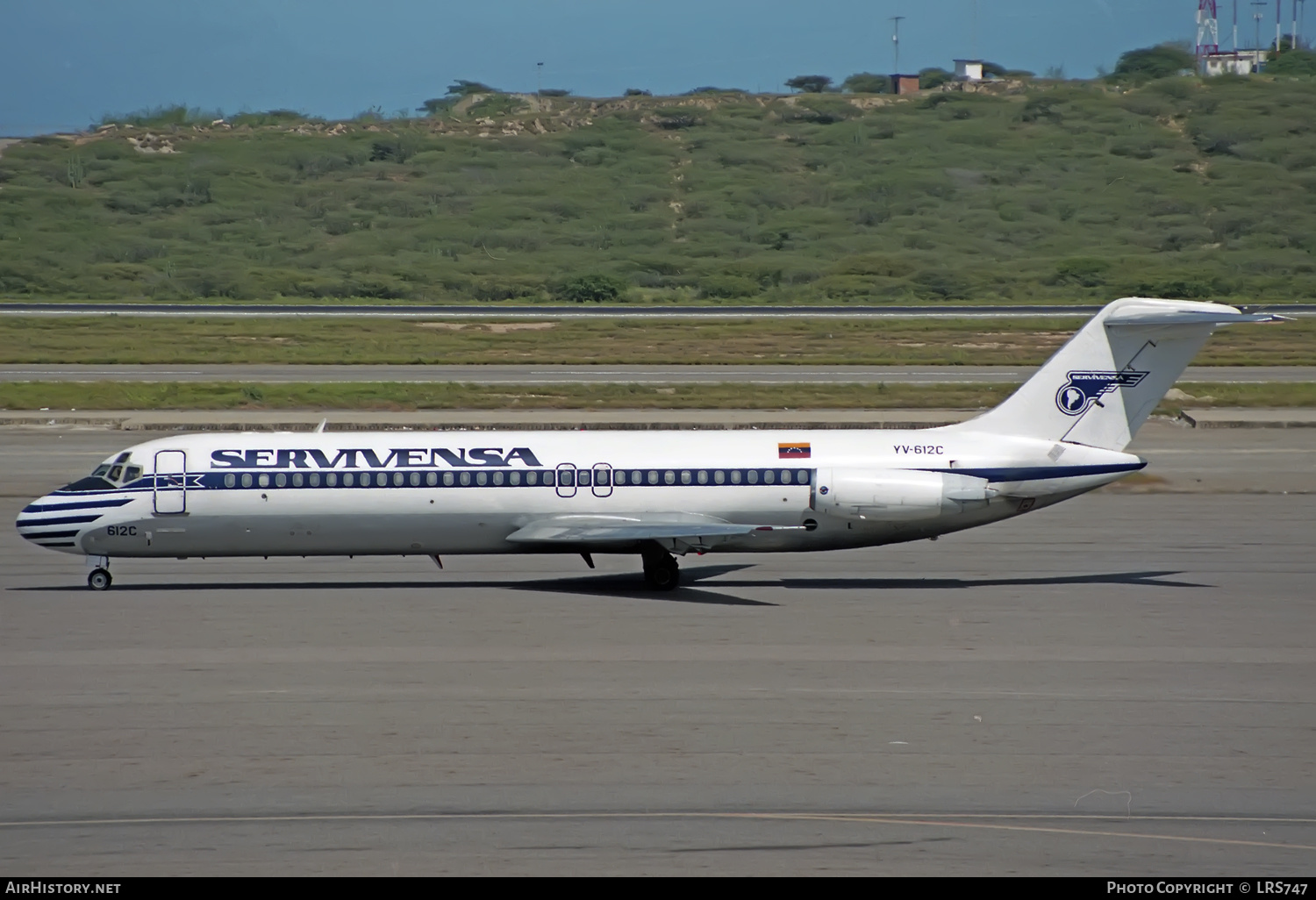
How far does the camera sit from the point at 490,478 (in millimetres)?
24656

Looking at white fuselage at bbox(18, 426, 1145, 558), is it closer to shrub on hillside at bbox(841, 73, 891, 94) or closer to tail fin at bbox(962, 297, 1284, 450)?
tail fin at bbox(962, 297, 1284, 450)

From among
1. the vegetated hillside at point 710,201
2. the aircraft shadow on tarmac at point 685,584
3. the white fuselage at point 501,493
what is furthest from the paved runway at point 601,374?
the vegetated hillside at point 710,201

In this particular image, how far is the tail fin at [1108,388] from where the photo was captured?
2520 cm

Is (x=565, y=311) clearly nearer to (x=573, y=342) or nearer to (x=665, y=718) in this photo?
(x=573, y=342)

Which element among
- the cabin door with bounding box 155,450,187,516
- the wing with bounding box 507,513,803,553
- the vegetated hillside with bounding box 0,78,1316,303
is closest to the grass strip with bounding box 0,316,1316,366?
the vegetated hillside with bounding box 0,78,1316,303

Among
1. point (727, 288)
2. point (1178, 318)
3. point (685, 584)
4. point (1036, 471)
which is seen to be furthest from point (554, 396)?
point (727, 288)

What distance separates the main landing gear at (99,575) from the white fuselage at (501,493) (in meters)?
0.31

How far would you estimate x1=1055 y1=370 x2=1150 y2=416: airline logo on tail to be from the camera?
25.2 metres

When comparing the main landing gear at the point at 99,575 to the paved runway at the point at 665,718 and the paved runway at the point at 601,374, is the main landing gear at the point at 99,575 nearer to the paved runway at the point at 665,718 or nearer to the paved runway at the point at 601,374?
the paved runway at the point at 665,718

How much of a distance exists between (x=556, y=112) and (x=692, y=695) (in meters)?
135

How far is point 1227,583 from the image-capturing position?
24.6 meters

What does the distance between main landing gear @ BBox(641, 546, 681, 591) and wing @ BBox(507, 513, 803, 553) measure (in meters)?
0.28

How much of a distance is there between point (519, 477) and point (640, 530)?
2.31 metres
